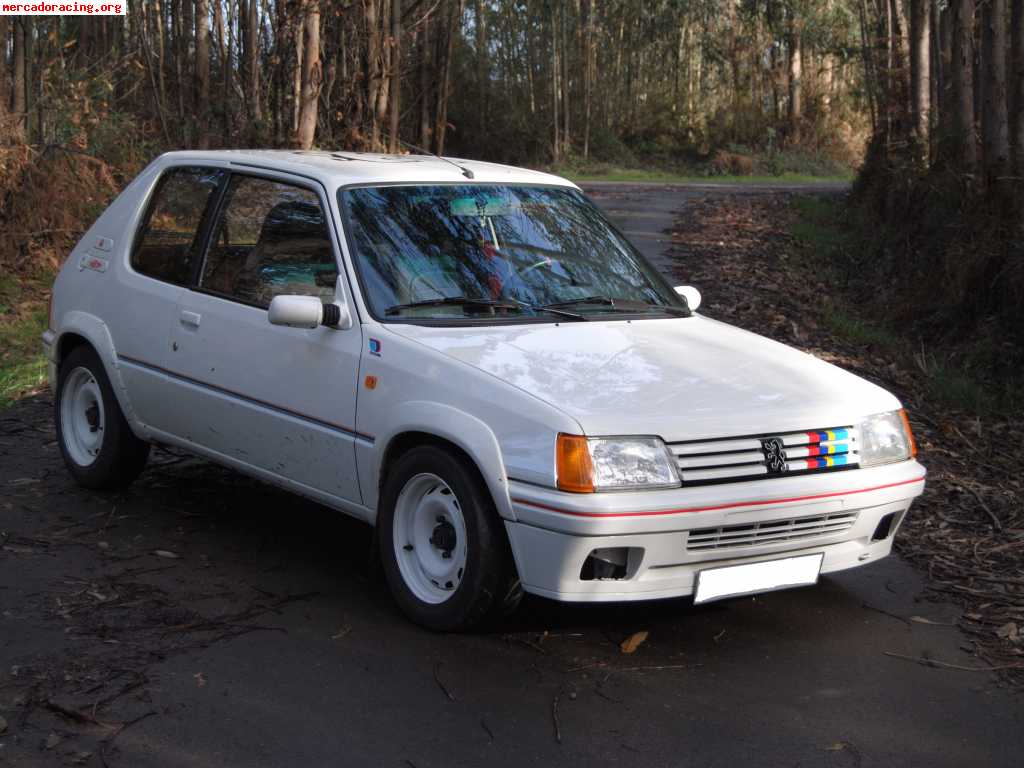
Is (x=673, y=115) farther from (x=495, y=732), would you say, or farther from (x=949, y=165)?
(x=495, y=732)

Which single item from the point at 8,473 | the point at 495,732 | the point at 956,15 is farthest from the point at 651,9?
the point at 495,732

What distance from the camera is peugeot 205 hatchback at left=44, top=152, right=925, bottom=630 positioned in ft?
14.9

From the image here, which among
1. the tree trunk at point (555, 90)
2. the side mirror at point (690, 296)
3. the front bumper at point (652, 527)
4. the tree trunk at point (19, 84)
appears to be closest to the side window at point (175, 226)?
the side mirror at point (690, 296)

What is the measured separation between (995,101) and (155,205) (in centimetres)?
847

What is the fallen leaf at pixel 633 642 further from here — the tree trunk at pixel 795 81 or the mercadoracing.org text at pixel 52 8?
the tree trunk at pixel 795 81

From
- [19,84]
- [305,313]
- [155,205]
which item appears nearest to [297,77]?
[19,84]

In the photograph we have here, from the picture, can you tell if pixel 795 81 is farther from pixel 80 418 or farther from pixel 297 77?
pixel 80 418

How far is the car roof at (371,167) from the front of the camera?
19.0 ft

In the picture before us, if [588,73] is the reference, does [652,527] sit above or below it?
below

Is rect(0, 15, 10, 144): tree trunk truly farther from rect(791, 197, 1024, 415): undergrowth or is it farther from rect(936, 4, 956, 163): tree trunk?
rect(936, 4, 956, 163): tree trunk

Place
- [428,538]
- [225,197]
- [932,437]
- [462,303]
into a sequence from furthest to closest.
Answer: [932,437] → [225,197] → [462,303] → [428,538]

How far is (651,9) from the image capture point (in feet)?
155

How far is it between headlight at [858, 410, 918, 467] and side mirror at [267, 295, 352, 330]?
203 centimetres

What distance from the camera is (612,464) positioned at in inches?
175
